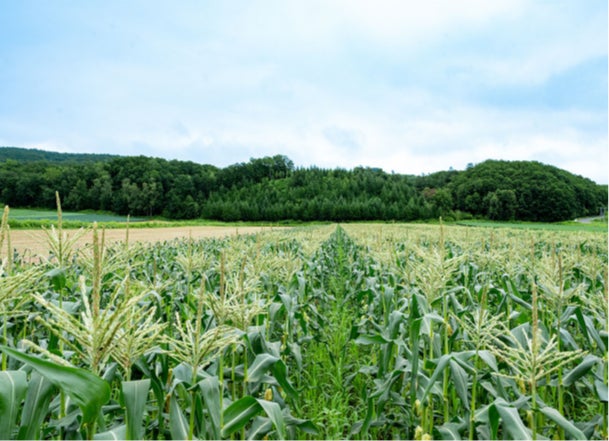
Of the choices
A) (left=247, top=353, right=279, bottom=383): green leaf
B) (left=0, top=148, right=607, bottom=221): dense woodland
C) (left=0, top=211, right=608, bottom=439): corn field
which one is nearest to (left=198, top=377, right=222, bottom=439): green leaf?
(left=0, top=211, right=608, bottom=439): corn field

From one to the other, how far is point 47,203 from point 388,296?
60135mm

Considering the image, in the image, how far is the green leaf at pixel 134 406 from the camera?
1.64m

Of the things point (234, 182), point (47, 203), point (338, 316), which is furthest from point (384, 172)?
point (338, 316)

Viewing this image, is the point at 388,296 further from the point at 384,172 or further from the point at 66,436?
the point at 384,172

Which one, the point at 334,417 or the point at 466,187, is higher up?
the point at 466,187

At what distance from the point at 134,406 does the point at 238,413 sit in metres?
0.57

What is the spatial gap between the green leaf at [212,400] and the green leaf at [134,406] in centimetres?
27

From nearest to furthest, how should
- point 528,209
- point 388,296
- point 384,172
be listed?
point 388,296 → point 528,209 → point 384,172

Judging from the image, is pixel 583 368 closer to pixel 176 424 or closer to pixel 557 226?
pixel 176 424

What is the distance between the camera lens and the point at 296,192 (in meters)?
106

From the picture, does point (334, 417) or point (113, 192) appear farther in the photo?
point (113, 192)

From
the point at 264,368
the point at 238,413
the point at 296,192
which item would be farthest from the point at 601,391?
the point at 296,192

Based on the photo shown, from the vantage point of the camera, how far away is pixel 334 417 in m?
3.45

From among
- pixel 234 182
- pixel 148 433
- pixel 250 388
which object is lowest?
pixel 148 433
